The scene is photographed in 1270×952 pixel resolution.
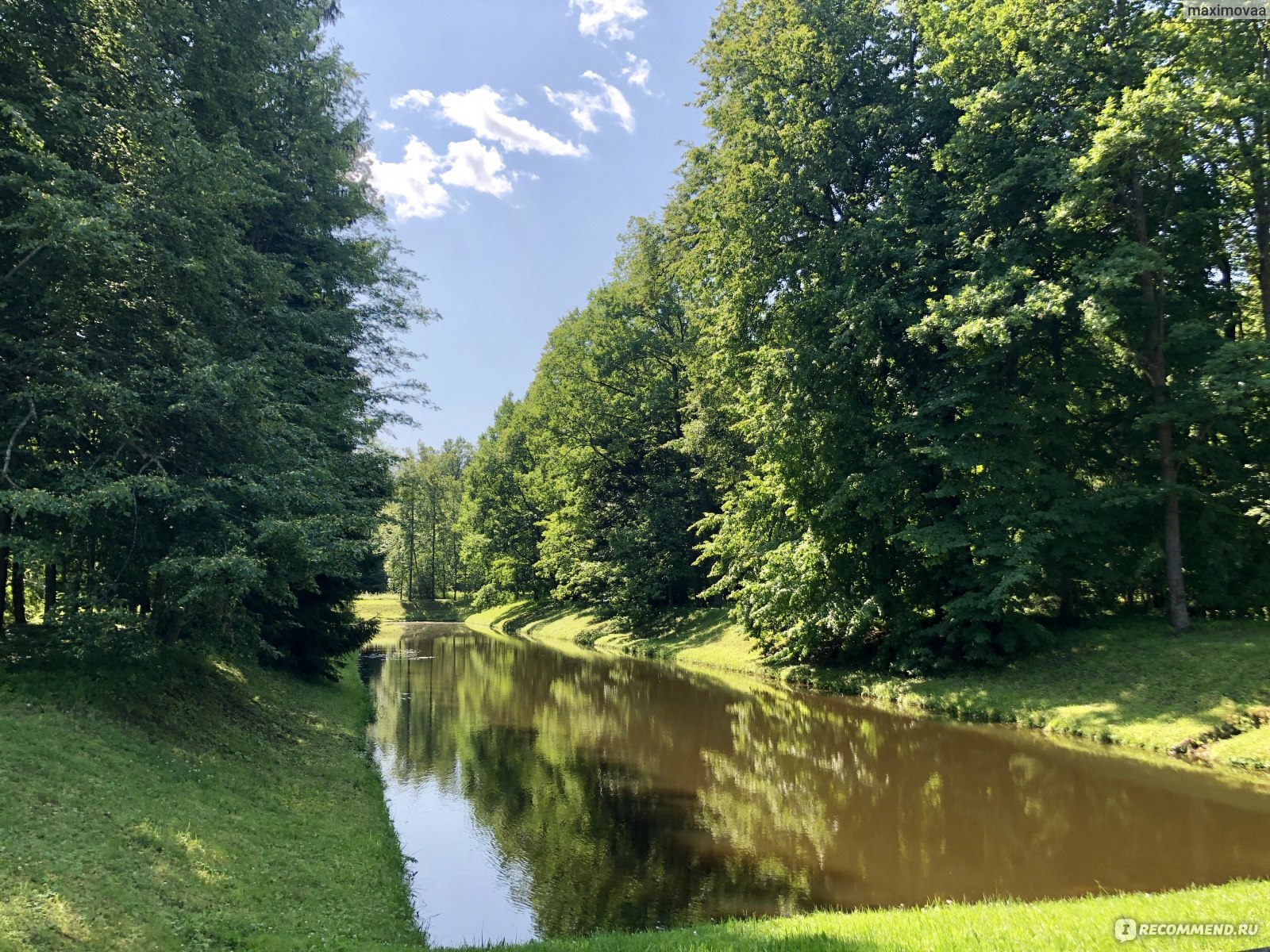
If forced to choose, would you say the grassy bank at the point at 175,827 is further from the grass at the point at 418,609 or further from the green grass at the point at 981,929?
the grass at the point at 418,609

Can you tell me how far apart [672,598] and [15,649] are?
30204 mm

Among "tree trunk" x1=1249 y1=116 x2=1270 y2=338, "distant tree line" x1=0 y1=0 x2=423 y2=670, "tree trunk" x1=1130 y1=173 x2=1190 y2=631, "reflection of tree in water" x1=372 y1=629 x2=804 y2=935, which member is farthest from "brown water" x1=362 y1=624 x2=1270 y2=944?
"tree trunk" x1=1249 y1=116 x2=1270 y2=338

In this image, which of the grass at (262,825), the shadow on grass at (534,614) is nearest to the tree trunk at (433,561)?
the shadow on grass at (534,614)

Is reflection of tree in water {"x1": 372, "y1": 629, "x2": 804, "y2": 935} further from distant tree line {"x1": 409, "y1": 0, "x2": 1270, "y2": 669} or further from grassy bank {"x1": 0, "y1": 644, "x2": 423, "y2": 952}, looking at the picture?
distant tree line {"x1": 409, "y1": 0, "x2": 1270, "y2": 669}

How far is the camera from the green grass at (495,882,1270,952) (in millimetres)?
5340

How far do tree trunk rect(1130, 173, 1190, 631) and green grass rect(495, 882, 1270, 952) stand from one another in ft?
42.3

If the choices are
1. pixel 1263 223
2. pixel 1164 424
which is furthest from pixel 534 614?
pixel 1263 223

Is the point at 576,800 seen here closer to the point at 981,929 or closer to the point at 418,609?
the point at 981,929

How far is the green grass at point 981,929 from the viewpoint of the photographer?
17.5 feet

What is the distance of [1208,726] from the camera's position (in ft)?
42.8

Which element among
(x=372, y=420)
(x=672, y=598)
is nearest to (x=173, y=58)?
(x=372, y=420)

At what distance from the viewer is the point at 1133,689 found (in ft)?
50.5

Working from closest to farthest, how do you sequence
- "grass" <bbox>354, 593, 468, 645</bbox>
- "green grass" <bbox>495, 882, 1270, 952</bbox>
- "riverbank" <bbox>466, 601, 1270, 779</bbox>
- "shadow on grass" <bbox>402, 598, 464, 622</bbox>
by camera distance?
"green grass" <bbox>495, 882, 1270, 952</bbox>
"riverbank" <bbox>466, 601, 1270, 779</bbox>
"grass" <bbox>354, 593, 468, 645</bbox>
"shadow on grass" <bbox>402, 598, 464, 622</bbox>

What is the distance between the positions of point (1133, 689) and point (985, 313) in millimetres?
9180
